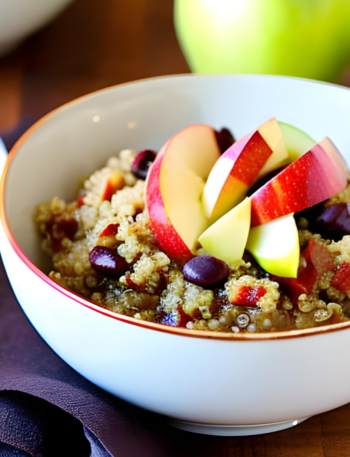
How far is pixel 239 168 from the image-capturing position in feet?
2.60

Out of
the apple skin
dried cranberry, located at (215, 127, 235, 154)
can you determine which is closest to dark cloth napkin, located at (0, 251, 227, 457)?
the apple skin

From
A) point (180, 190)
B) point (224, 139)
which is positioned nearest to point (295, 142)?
point (224, 139)

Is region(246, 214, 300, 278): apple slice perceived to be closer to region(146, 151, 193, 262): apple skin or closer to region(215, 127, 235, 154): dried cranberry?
region(146, 151, 193, 262): apple skin

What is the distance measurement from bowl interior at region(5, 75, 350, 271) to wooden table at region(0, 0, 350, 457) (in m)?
0.31

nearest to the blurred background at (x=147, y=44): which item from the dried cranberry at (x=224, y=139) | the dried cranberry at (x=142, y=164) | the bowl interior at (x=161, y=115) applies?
the bowl interior at (x=161, y=115)

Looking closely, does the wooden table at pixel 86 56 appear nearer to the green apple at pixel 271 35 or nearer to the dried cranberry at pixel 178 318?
the green apple at pixel 271 35

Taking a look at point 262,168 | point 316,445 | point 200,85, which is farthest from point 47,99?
point 316,445

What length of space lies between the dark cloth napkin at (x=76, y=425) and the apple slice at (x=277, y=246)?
0.24 m

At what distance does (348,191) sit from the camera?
2.71 ft

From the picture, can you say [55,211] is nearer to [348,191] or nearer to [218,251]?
[218,251]

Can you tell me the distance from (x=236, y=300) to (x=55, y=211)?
37 cm

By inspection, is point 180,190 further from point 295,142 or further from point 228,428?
point 228,428

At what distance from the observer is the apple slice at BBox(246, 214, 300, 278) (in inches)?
27.5

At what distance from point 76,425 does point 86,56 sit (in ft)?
3.76
